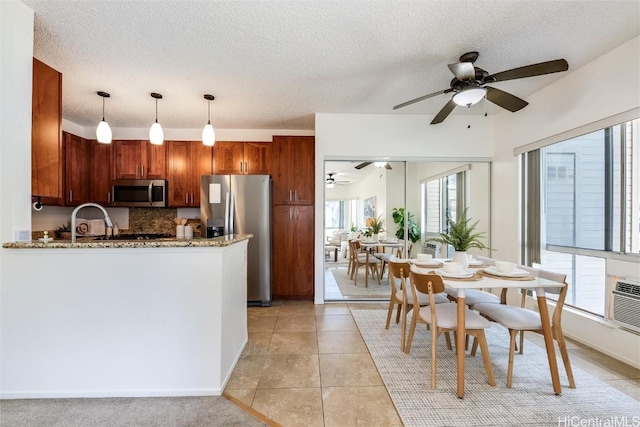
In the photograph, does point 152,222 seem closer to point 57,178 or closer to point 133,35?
point 57,178

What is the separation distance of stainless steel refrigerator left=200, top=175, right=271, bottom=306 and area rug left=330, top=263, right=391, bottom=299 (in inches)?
43.7

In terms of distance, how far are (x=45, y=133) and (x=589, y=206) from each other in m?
4.60

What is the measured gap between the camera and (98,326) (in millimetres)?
1763

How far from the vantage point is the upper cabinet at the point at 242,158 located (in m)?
4.09

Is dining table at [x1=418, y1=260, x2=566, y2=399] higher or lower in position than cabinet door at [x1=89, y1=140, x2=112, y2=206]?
lower

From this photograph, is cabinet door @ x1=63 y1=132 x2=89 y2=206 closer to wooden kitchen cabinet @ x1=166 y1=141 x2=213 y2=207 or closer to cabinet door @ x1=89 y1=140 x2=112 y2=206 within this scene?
cabinet door @ x1=89 y1=140 x2=112 y2=206

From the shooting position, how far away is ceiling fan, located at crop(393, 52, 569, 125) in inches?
76.3

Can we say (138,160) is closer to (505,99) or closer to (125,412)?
(125,412)

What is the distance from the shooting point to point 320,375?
206cm

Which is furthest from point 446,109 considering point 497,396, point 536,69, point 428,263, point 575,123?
point 497,396

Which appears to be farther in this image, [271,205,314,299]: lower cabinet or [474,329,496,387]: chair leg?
[271,205,314,299]: lower cabinet

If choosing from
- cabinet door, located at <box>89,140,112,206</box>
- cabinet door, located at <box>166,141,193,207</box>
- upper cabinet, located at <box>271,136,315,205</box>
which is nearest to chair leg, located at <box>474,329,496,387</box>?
upper cabinet, located at <box>271,136,315,205</box>

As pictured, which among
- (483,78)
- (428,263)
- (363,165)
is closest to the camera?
(483,78)

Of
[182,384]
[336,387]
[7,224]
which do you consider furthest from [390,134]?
[7,224]
